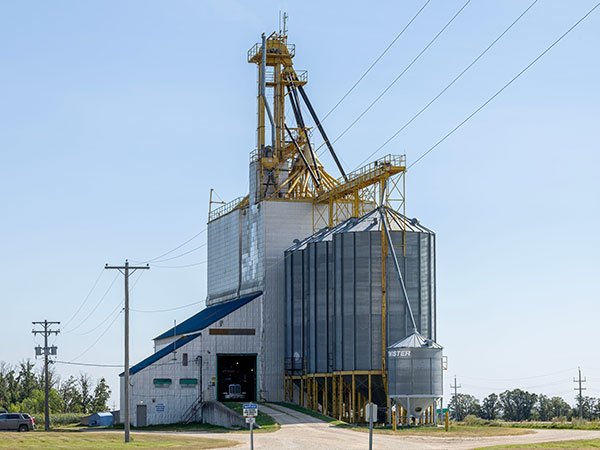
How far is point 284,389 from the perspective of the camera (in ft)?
266

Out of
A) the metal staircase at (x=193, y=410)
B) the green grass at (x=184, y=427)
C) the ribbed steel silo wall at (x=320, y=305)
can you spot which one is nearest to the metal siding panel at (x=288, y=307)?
the ribbed steel silo wall at (x=320, y=305)

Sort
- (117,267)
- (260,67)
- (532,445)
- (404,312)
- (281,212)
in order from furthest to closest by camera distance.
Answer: (260,67) < (281,212) < (404,312) < (117,267) < (532,445)

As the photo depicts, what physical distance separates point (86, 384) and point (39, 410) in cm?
1023

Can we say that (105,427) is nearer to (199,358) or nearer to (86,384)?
(199,358)

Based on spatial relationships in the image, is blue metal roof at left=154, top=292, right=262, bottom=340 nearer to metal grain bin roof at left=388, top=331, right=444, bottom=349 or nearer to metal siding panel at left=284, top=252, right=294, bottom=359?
metal siding panel at left=284, top=252, right=294, bottom=359

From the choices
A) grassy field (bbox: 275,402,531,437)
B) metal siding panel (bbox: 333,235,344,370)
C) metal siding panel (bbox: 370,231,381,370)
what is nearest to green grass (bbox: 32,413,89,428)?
metal siding panel (bbox: 333,235,344,370)

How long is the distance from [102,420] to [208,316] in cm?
1252

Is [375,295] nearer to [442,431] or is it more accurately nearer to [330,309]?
[330,309]

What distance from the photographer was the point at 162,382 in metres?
77.8

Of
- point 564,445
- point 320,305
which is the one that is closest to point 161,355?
point 320,305

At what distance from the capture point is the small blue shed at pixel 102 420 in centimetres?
8138

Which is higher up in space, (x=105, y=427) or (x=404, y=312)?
(x=404, y=312)

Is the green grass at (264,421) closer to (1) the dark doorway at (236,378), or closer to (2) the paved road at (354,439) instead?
(2) the paved road at (354,439)

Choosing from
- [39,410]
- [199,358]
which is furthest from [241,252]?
[39,410]
